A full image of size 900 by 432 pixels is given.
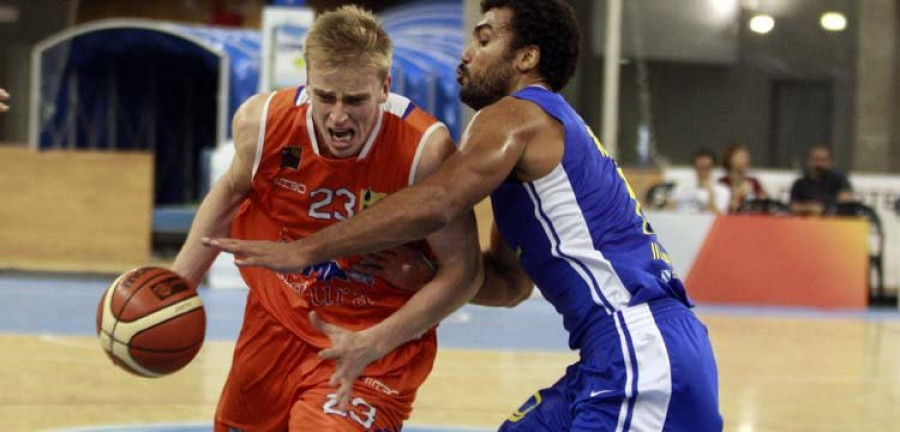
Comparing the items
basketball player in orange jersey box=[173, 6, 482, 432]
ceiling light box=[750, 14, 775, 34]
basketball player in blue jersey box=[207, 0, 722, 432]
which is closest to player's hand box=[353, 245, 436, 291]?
basketball player in orange jersey box=[173, 6, 482, 432]

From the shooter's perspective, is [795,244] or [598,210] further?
[795,244]

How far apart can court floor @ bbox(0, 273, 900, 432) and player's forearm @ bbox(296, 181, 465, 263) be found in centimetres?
295

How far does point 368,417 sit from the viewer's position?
3941 millimetres

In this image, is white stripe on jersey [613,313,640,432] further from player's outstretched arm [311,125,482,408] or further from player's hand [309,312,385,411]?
player's hand [309,312,385,411]

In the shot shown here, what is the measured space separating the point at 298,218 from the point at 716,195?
994cm

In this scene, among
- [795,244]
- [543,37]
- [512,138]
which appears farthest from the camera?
[795,244]

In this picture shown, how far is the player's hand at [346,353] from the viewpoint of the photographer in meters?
3.65

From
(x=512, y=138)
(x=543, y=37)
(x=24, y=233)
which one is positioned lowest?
(x=24, y=233)

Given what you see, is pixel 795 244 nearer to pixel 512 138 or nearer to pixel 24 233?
pixel 24 233

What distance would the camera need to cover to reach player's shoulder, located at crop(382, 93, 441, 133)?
4012 millimetres

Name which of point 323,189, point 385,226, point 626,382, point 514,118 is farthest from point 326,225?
point 626,382

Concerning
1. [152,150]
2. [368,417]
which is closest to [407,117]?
[368,417]

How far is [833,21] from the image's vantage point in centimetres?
1712

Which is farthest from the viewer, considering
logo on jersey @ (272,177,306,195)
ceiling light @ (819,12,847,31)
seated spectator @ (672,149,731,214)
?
ceiling light @ (819,12,847,31)
